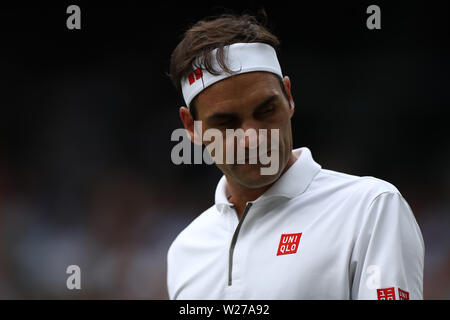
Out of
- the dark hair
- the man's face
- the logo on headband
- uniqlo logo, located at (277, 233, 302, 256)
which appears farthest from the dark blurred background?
uniqlo logo, located at (277, 233, 302, 256)

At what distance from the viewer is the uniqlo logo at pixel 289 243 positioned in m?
1.59

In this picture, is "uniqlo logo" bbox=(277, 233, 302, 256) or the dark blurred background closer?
"uniqlo logo" bbox=(277, 233, 302, 256)

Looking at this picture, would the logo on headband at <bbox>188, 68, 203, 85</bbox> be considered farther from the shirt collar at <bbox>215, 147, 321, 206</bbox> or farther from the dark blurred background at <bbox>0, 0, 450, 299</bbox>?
the dark blurred background at <bbox>0, 0, 450, 299</bbox>

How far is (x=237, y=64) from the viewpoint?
5.61ft

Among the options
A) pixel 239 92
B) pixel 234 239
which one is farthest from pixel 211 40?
pixel 234 239

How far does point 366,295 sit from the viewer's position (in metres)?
1.43

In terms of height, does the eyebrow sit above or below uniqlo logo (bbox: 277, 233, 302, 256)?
above

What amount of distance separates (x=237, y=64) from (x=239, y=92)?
10 cm

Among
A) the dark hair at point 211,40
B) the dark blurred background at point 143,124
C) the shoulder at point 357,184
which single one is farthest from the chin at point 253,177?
the dark blurred background at point 143,124

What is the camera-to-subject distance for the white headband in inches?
67.0

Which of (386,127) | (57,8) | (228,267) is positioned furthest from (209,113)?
(57,8)

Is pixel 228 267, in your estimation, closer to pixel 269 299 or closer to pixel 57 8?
pixel 269 299

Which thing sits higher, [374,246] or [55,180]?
[374,246]
